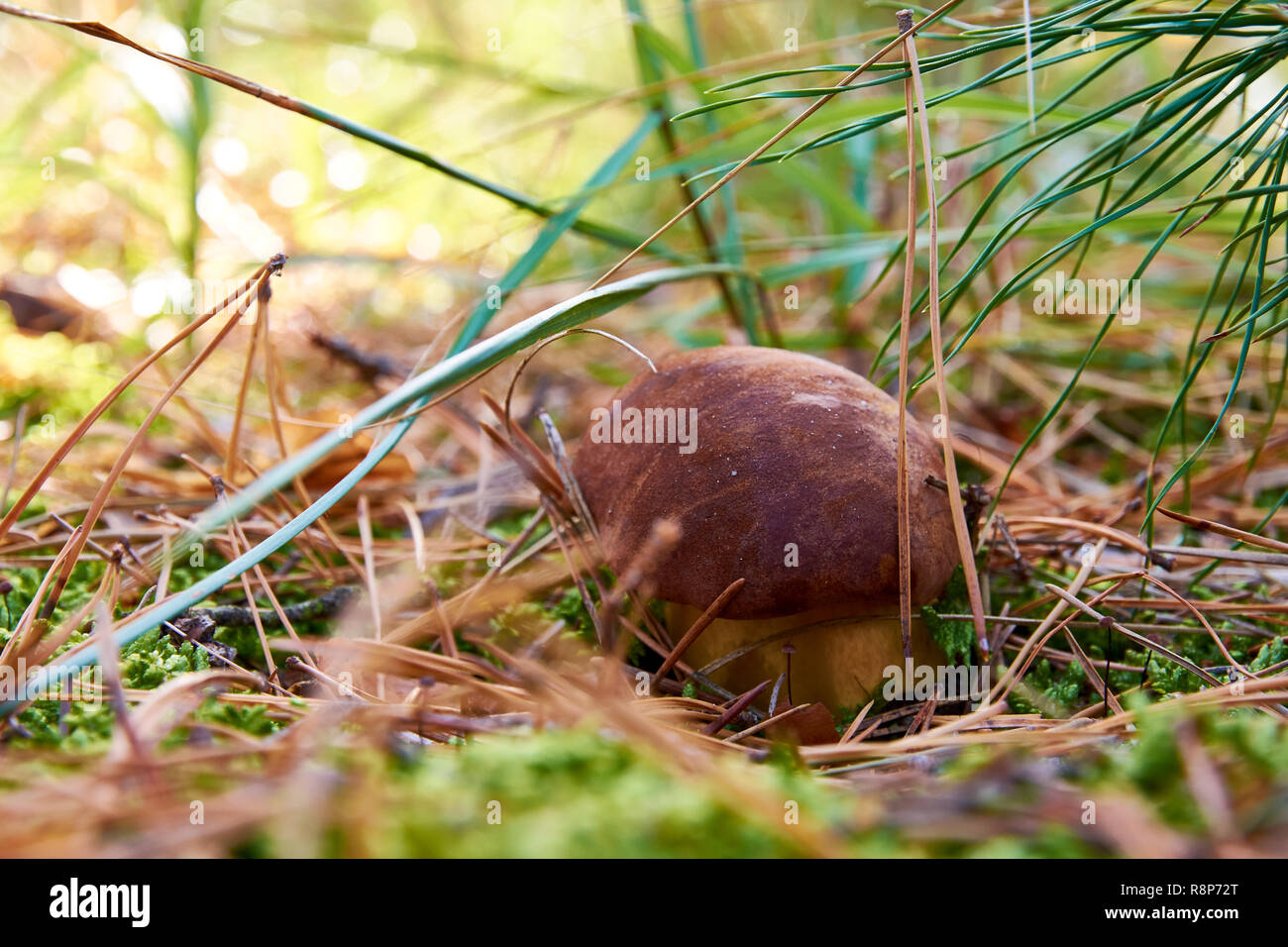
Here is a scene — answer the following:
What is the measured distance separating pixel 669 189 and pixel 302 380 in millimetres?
1738

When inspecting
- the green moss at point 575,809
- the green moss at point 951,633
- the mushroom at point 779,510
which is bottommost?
the green moss at point 575,809

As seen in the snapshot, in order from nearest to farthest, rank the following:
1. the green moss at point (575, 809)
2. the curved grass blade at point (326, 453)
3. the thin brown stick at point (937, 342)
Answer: the green moss at point (575, 809) < the curved grass blade at point (326, 453) < the thin brown stick at point (937, 342)

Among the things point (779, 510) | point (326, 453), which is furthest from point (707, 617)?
point (326, 453)

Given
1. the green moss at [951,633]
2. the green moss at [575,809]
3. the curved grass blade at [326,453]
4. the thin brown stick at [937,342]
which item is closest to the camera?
the green moss at [575,809]

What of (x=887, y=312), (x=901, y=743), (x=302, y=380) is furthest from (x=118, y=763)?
(x=887, y=312)

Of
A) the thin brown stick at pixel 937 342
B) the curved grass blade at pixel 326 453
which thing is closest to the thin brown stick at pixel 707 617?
the thin brown stick at pixel 937 342

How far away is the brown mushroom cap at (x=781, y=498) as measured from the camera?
3.14ft

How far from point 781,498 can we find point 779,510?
1 cm

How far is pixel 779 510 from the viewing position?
97 centimetres

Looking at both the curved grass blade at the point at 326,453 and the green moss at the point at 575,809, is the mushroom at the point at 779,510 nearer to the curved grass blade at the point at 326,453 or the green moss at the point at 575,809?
the curved grass blade at the point at 326,453

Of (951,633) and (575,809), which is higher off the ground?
(951,633)

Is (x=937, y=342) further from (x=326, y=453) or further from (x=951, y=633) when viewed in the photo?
(x=326, y=453)

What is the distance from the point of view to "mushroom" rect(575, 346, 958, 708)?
96 centimetres

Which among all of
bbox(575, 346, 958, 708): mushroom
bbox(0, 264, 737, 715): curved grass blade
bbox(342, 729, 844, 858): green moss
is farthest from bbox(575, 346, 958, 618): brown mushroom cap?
bbox(342, 729, 844, 858): green moss
